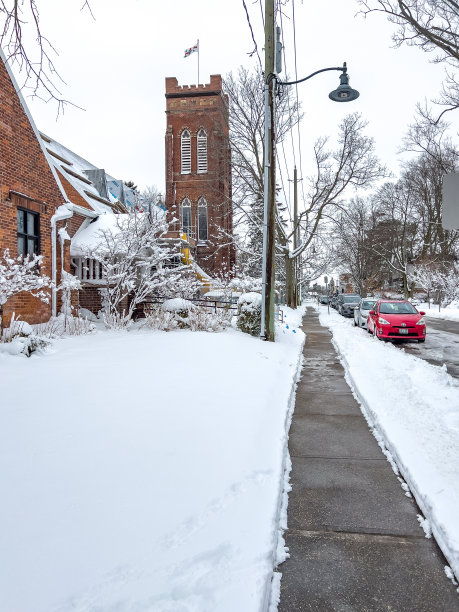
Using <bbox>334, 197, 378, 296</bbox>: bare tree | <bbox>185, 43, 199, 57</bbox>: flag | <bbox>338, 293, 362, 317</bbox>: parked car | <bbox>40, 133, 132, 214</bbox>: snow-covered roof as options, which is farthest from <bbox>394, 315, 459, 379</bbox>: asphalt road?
<bbox>334, 197, 378, 296</bbox>: bare tree

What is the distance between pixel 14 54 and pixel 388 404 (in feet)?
20.0

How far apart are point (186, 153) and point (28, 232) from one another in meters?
30.6

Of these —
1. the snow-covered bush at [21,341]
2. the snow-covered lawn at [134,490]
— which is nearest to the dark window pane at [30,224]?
the snow-covered bush at [21,341]

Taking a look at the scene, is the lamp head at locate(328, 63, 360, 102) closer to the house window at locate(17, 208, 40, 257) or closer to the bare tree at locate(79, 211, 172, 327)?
the bare tree at locate(79, 211, 172, 327)

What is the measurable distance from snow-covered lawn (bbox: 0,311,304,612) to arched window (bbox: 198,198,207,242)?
3275cm

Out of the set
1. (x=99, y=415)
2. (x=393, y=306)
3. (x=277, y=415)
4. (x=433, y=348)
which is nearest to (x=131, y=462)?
(x=99, y=415)

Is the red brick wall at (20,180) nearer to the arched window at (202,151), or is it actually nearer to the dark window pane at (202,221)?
the dark window pane at (202,221)

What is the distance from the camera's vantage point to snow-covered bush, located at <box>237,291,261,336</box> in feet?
38.8

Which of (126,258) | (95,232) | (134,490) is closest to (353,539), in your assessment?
(134,490)

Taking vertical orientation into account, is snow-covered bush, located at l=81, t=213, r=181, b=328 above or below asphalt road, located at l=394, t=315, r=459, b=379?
above

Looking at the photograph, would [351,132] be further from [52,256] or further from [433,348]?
[52,256]

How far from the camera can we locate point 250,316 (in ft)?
38.8

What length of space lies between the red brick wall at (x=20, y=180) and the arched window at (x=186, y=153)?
28.2 m

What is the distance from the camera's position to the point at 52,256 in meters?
11.4
